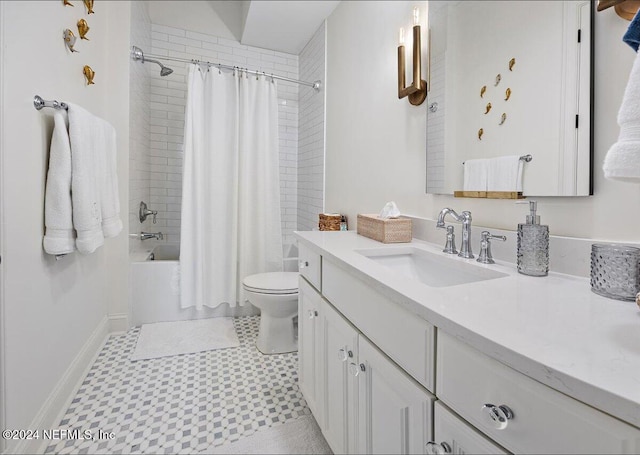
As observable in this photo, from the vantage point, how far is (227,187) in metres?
2.74

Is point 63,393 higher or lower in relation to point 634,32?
lower

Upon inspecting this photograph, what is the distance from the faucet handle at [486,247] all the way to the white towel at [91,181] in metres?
1.66

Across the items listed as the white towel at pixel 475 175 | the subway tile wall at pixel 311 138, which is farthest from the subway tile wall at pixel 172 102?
the white towel at pixel 475 175

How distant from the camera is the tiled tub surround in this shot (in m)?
0.40

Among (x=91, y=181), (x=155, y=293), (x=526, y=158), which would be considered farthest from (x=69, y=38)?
(x=526, y=158)

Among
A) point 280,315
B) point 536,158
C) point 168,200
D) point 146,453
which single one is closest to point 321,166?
point 280,315

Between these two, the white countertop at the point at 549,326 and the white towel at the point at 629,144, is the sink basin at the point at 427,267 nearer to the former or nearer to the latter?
the white countertop at the point at 549,326

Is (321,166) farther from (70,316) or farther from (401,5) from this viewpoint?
(70,316)

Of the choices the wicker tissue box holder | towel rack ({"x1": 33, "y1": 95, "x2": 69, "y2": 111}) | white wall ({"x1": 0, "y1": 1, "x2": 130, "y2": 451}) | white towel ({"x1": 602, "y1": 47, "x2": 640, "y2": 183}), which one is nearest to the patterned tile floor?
white wall ({"x1": 0, "y1": 1, "x2": 130, "y2": 451})

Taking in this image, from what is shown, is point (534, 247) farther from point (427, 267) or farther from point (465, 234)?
point (427, 267)

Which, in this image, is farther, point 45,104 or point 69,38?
point 69,38

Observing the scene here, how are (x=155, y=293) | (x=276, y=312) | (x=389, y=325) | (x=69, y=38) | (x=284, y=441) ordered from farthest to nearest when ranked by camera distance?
1. (x=155, y=293)
2. (x=276, y=312)
3. (x=69, y=38)
4. (x=284, y=441)
5. (x=389, y=325)

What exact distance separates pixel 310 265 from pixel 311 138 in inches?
75.1

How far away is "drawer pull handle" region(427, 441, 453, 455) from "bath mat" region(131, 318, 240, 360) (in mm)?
1833
